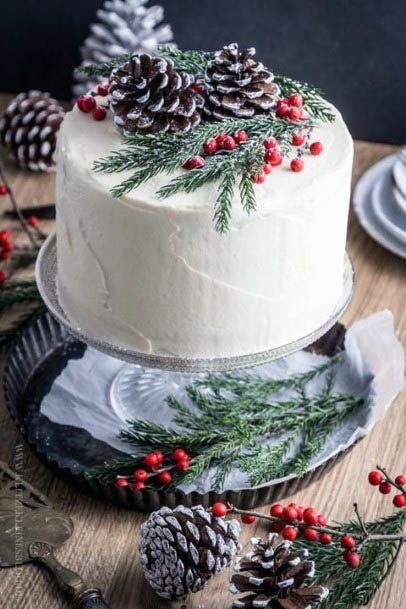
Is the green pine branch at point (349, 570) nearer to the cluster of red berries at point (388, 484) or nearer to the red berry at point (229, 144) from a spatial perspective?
the cluster of red berries at point (388, 484)

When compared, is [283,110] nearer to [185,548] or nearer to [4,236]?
[185,548]

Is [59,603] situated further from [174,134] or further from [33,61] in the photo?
[33,61]

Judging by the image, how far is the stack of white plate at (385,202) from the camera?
193cm

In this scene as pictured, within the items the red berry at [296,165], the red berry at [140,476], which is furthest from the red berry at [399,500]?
the red berry at [296,165]

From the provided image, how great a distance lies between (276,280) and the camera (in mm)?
1319

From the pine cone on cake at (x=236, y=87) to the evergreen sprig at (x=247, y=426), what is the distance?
443 mm

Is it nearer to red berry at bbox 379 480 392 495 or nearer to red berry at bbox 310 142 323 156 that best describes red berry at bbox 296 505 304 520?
red berry at bbox 379 480 392 495

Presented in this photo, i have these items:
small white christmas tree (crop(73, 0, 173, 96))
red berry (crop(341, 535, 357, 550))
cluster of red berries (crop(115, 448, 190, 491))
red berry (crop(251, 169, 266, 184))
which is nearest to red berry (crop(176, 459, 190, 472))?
cluster of red berries (crop(115, 448, 190, 491))

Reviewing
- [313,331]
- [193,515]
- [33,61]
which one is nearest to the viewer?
[193,515]

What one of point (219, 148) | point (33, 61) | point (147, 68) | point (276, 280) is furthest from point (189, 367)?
point (33, 61)

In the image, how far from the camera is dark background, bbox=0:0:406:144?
2.16 meters

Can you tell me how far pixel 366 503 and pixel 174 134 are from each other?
0.58 metres

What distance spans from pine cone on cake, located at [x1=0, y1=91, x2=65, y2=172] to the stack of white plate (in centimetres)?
63

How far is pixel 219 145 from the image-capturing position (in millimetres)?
1299
